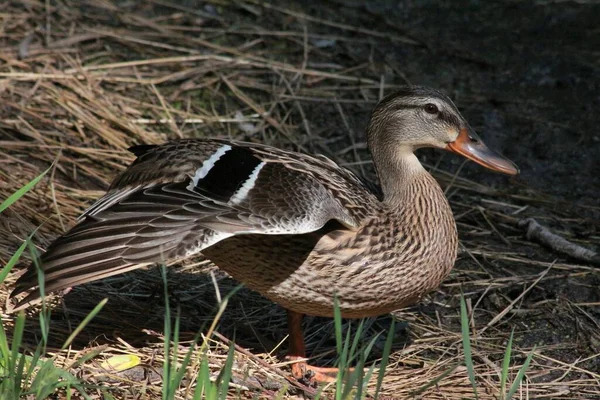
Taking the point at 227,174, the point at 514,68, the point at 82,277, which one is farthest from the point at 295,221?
the point at 514,68

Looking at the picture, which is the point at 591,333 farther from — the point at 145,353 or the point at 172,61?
the point at 172,61

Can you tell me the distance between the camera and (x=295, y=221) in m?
3.60

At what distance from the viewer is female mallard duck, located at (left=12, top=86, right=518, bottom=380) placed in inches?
138

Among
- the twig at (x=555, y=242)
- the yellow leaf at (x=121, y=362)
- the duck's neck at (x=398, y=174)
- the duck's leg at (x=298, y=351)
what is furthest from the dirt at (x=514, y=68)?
the yellow leaf at (x=121, y=362)

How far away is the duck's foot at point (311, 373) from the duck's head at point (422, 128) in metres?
1.02

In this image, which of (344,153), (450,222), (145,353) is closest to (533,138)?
(344,153)

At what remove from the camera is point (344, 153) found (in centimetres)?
584

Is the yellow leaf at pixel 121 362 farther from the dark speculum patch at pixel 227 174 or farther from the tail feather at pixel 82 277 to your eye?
the dark speculum patch at pixel 227 174

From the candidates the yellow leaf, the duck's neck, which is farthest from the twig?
the yellow leaf

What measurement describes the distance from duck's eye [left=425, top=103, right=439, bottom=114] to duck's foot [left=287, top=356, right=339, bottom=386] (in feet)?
4.08

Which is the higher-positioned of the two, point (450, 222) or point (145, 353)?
point (450, 222)

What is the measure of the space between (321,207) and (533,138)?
2.74 meters

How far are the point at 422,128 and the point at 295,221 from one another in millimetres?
979

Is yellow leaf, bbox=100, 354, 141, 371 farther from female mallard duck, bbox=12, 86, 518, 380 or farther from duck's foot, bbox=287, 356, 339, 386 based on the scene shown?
duck's foot, bbox=287, 356, 339, 386
